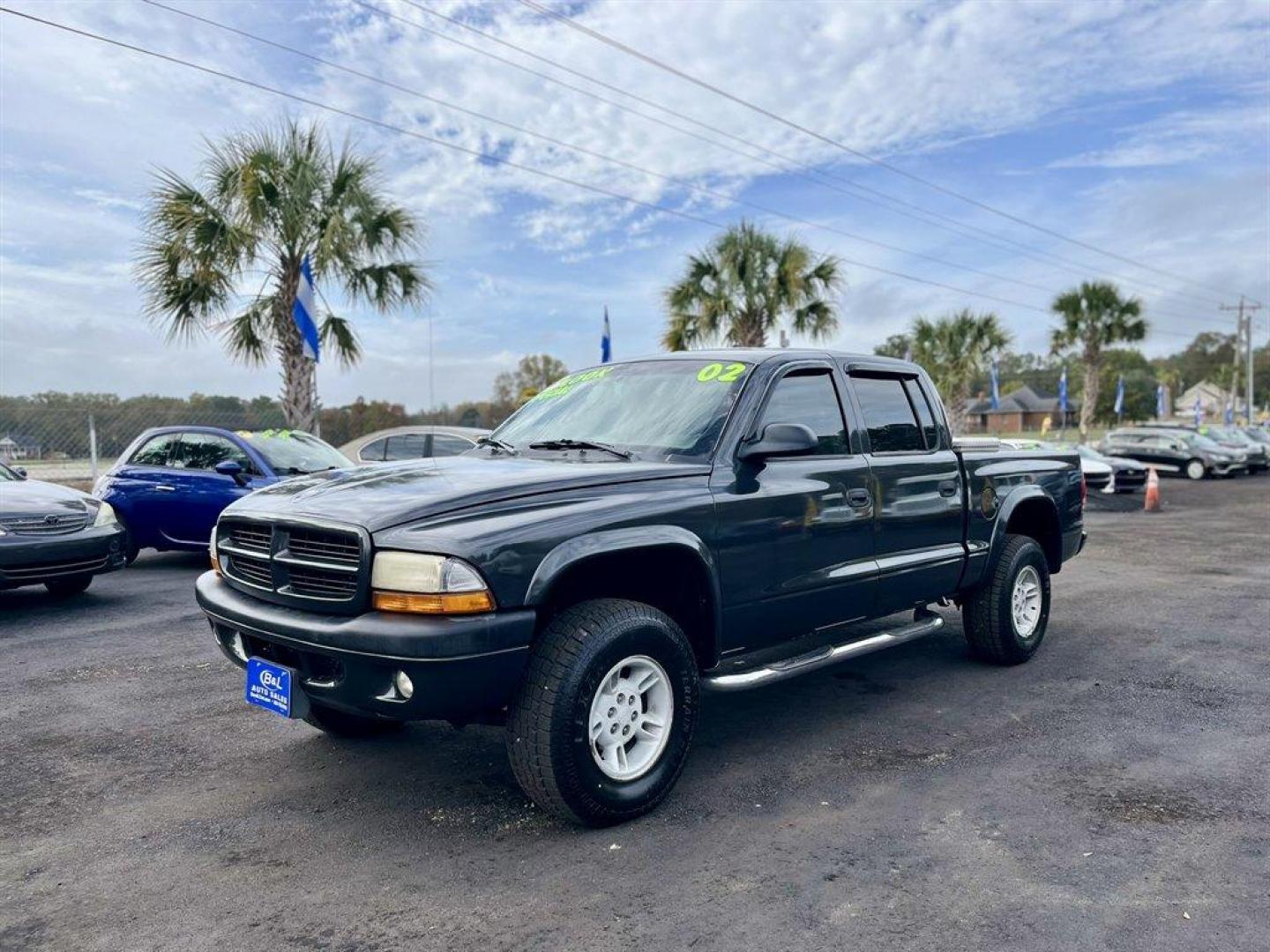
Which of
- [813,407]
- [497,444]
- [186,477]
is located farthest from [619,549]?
[186,477]

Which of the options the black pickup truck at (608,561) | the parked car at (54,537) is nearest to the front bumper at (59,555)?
the parked car at (54,537)

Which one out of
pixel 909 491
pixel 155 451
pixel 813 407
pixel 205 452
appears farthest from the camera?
pixel 155 451

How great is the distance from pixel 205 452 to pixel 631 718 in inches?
304

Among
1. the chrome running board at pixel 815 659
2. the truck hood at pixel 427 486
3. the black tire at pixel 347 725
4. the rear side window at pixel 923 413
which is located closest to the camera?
the truck hood at pixel 427 486

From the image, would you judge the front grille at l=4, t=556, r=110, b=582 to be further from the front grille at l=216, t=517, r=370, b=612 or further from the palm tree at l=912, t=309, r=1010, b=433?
the palm tree at l=912, t=309, r=1010, b=433

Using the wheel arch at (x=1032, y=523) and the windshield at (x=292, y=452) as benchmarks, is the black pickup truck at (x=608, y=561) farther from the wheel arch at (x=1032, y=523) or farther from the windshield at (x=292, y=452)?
the windshield at (x=292, y=452)

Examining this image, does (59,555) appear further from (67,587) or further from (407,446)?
(407,446)

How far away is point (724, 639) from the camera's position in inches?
155

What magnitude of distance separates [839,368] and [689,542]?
166cm

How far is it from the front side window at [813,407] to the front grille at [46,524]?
5973 mm

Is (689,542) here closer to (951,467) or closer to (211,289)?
(951,467)

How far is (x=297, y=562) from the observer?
3.46 meters

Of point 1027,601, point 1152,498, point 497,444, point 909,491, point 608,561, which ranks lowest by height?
point 1152,498

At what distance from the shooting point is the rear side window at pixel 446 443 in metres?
11.9
